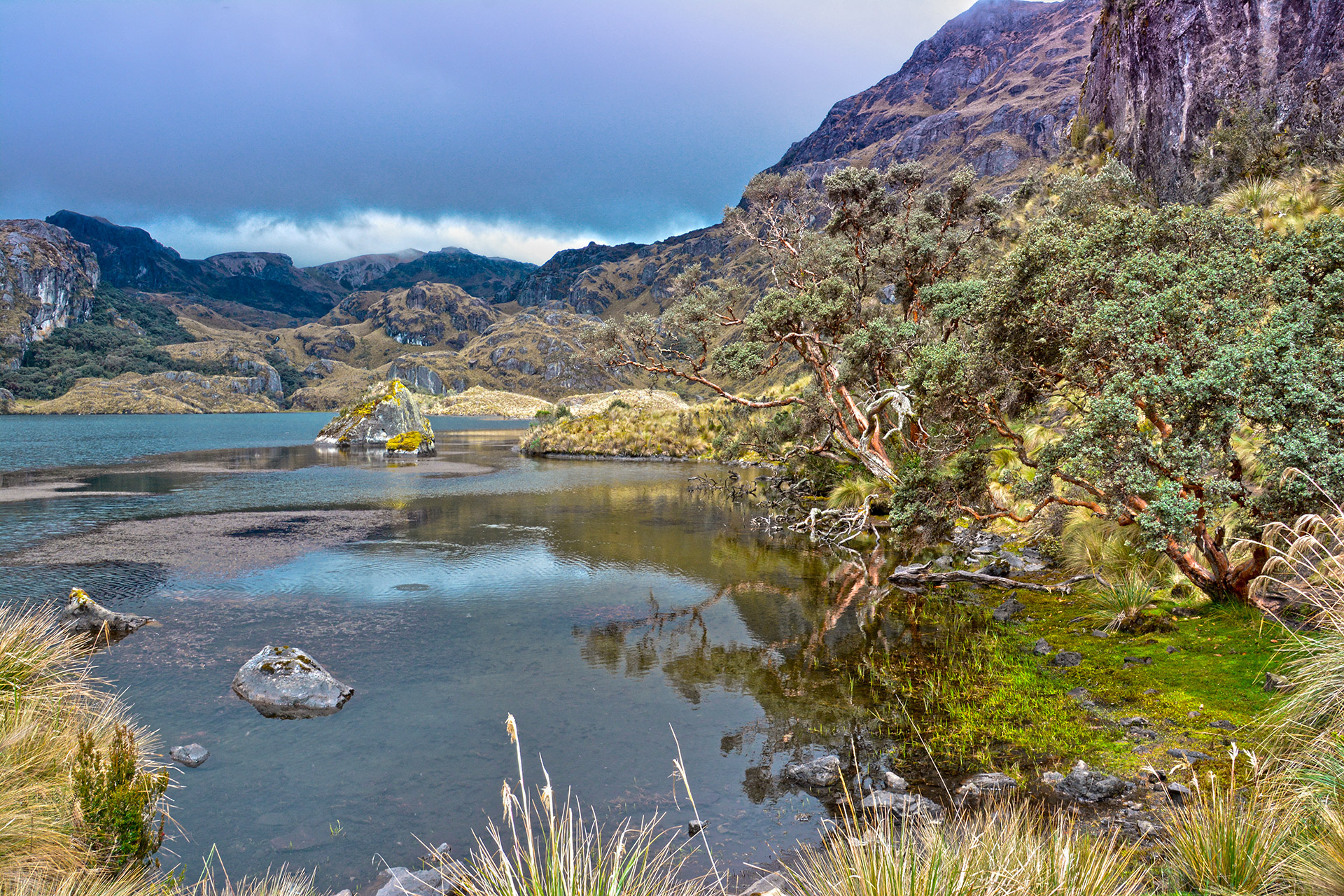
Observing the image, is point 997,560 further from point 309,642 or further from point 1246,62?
point 1246,62

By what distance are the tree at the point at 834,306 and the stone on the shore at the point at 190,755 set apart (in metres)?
17.4

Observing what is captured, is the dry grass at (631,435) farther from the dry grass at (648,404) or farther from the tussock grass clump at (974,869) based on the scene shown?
the tussock grass clump at (974,869)

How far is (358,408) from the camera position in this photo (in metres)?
66.4

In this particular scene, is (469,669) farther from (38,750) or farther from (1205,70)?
(1205,70)

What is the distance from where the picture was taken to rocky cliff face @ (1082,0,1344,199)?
29281 millimetres

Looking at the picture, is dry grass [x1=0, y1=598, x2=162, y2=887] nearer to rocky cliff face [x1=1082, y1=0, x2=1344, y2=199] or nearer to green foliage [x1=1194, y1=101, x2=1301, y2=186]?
green foliage [x1=1194, y1=101, x2=1301, y2=186]

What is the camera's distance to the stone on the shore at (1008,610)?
1316cm

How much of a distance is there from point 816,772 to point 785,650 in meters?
4.36

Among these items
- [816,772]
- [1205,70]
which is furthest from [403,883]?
[1205,70]

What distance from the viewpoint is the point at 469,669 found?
1080 cm

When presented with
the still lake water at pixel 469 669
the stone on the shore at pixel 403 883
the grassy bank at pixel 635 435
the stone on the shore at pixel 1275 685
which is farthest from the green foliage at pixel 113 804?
the grassy bank at pixel 635 435

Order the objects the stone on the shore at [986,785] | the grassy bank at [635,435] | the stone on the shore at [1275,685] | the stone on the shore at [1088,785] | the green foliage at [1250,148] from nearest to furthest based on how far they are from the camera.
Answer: the stone on the shore at [1088,785] → the stone on the shore at [986,785] → the stone on the shore at [1275,685] → the green foliage at [1250,148] → the grassy bank at [635,435]

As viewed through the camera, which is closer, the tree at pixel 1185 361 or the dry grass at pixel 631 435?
the tree at pixel 1185 361

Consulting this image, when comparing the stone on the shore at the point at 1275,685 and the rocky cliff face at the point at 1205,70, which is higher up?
the rocky cliff face at the point at 1205,70
